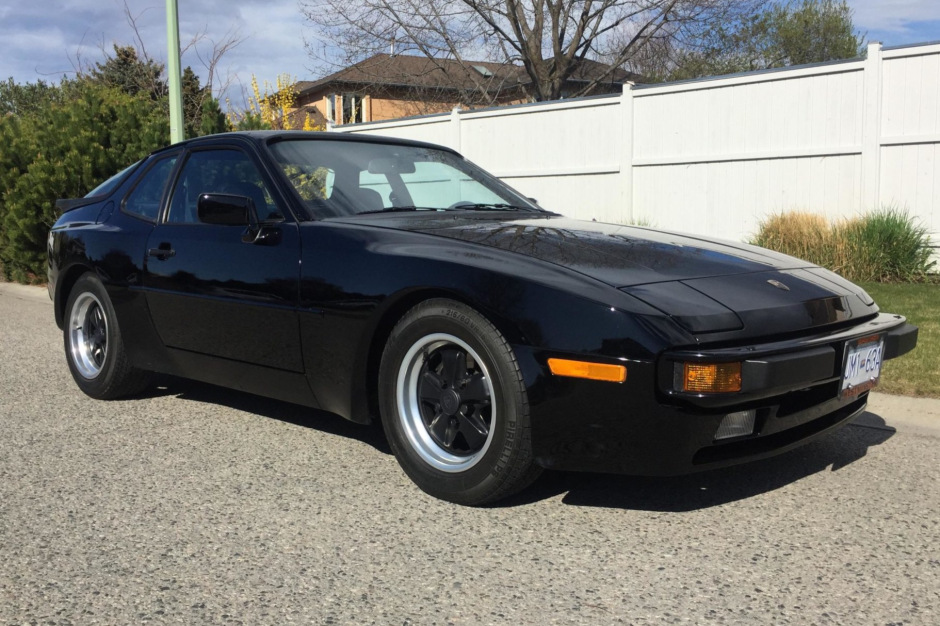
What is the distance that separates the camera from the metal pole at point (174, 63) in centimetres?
1027

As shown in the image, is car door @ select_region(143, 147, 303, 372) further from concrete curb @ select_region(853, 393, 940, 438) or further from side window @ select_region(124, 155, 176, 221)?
concrete curb @ select_region(853, 393, 940, 438)

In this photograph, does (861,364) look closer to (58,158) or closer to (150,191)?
(150,191)

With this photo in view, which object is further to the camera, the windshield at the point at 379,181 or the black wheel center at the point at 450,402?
the windshield at the point at 379,181

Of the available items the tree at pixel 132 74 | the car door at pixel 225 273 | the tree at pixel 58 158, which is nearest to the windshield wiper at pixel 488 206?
the car door at pixel 225 273

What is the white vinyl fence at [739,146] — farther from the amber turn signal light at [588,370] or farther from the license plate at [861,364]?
the amber turn signal light at [588,370]

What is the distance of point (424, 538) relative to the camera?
3.03 metres

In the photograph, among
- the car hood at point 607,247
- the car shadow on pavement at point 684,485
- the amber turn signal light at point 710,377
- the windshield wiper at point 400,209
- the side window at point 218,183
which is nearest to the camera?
the amber turn signal light at point 710,377

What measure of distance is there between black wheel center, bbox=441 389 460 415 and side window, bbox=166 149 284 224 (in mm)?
1223

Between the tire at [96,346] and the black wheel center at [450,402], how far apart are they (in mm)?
2337

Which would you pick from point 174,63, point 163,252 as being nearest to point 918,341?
point 163,252

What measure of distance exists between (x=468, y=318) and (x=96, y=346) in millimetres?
2945

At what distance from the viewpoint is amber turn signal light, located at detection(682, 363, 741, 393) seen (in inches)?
111

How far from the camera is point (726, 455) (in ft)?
9.91

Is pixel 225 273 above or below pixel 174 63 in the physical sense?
below
